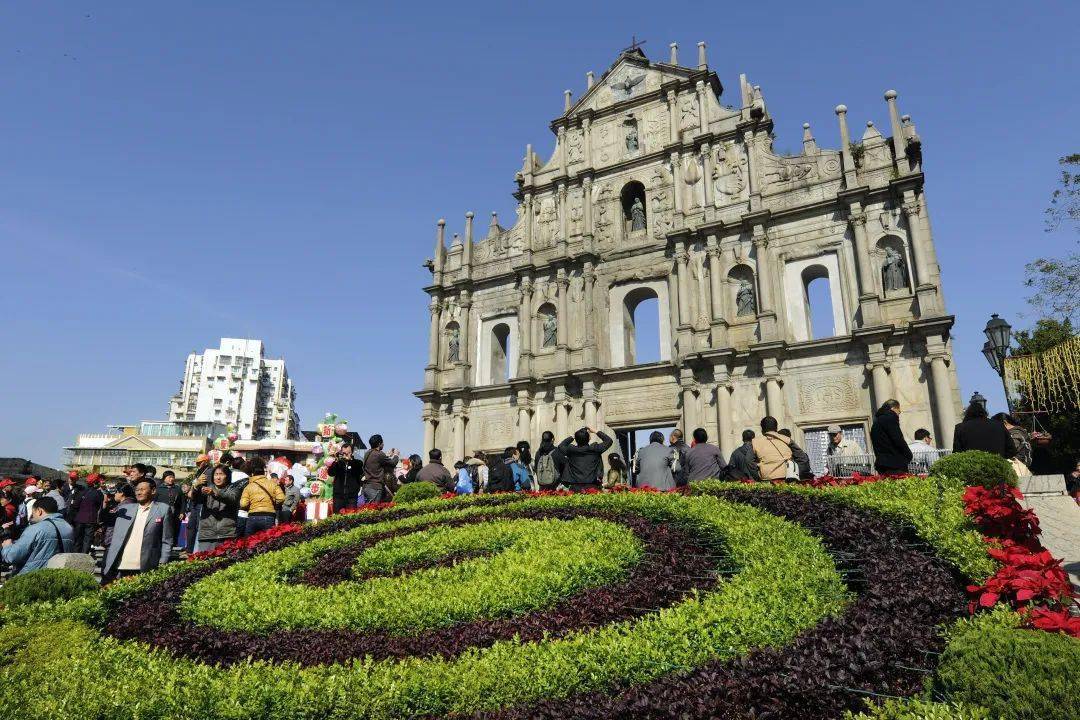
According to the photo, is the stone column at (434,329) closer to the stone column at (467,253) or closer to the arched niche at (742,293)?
the stone column at (467,253)

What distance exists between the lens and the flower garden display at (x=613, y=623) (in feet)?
A: 11.3

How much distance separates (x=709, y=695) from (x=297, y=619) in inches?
150


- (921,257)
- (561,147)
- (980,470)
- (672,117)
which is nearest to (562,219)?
(561,147)

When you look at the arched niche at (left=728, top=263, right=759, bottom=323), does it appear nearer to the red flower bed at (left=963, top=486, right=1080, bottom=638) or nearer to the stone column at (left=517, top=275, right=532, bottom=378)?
the stone column at (left=517, top=275, right=532, bottom=378)

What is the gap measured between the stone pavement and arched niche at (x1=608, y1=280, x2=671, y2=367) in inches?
486

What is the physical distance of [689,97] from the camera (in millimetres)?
24516

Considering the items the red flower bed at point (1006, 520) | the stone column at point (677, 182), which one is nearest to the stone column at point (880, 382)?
the stone column at point (677, 182)

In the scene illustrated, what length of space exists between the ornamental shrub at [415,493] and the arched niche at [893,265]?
15244 millimetres

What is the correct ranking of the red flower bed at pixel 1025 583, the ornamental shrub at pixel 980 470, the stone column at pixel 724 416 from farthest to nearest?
the stone column at pixel 724 416, the ornamental shrub at pixel 980 470, the red flower bed at pixel 1025 583

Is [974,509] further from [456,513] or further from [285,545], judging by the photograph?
[285,545]

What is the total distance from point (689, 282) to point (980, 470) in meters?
15.2

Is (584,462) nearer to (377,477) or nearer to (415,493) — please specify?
(415,493)

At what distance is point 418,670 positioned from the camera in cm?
404

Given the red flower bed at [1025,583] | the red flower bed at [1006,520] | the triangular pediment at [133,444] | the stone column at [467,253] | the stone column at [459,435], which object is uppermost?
the stone column at [467,253]
